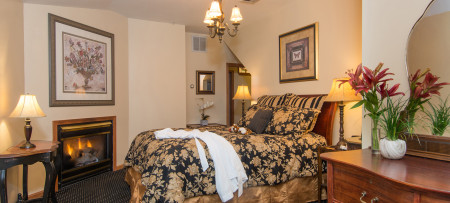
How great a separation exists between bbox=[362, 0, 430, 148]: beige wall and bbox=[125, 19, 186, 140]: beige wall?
3.93 metres

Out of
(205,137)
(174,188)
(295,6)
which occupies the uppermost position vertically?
(295,6)

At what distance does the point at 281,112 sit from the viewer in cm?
335

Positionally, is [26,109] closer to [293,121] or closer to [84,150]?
[84,150]

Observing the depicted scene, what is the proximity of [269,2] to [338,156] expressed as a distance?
3099 millimetres

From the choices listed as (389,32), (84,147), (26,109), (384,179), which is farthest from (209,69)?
(384,179)

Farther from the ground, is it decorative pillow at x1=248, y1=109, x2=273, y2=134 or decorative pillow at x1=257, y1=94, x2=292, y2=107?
decorative pillow at x1=257, y1=94, x2=292, y2=107

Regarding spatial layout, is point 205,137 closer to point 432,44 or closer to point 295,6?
point 432,44

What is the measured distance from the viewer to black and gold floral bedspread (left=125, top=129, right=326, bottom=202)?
2137 mm

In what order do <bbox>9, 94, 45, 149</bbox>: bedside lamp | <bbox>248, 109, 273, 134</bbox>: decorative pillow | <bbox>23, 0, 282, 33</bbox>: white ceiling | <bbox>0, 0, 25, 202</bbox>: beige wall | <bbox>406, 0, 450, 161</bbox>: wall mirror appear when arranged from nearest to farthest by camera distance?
1. <bbox>406, 0, 450, 161</bbox>: wall mirror
2. <bbox>9, 94, 45, 149</bbox>: bedside lamp
3. <bbox>0, 0, 25, 202</bbox>: beige wall
4. <bbox>248, 109, 273, 134</bbox>: decorative pillow
5. <bbox>23, 0, 282, 33</bbox>: white ceiling

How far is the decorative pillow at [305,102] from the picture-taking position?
10.6 ft

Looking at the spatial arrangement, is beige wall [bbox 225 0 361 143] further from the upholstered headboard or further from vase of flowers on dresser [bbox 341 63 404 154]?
vase of flowers on dresser [bbox 341 63 404 154]

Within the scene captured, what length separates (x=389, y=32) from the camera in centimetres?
175

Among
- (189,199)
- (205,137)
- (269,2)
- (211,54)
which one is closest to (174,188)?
(189,199)

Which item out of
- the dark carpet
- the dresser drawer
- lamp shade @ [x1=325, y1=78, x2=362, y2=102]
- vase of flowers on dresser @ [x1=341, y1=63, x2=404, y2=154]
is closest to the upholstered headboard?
lamp shade @ [x1=325, y1=78, x2=362, y2=102]
